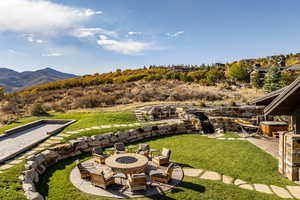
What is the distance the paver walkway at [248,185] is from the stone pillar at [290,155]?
1.68 ft

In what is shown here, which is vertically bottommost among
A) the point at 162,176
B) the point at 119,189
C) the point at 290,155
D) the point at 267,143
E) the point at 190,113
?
the point at 119,189

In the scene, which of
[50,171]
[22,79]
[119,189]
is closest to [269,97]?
[119,189]

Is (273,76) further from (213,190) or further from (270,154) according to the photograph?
(213,190)

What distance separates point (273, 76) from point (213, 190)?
105 feet

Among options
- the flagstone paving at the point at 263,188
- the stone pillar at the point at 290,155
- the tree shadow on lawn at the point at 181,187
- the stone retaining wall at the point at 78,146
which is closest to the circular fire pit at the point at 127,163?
the tree shadow on lawn at the point at 181,187

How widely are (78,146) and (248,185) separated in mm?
6703

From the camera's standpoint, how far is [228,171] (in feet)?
23.1

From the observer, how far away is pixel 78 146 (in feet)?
30.1

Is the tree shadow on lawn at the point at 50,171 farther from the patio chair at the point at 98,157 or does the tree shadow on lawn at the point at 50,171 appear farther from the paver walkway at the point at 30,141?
the paver walkway at the point at 30,141

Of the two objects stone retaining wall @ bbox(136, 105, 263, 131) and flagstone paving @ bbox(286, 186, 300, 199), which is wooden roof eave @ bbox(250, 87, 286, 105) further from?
stone retaining wall @ bbox(136, 105, 263, 131)

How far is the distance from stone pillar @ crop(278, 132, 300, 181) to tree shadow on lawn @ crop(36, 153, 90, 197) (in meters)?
7.09

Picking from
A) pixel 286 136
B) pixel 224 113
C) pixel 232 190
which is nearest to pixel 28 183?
pixel 232 190

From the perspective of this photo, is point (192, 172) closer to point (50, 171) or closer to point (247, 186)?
point (247, 186)

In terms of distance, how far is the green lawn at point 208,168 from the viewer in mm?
5648
